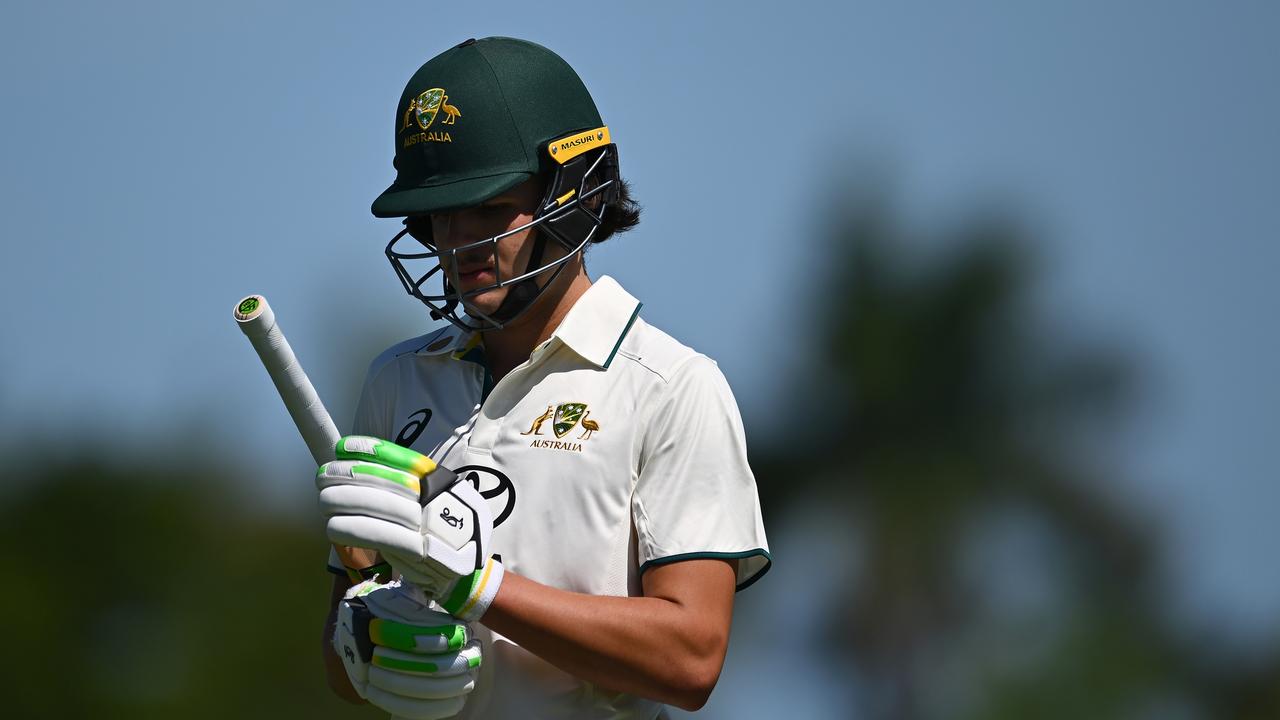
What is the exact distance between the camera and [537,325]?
4.30 meters

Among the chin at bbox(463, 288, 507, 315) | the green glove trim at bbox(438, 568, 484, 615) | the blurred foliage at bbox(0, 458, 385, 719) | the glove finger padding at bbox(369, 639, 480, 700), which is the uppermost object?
the chin at bbox(463, 288, 507, 315)

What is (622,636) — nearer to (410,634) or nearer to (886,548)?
(410,634)

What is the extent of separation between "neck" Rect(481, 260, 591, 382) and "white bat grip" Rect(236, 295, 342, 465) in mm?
465

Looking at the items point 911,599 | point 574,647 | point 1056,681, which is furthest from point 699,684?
point 911,599

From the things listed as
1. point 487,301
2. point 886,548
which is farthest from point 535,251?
point 886,548

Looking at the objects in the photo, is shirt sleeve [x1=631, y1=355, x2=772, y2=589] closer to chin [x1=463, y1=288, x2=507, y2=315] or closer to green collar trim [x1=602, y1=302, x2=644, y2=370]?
green collar trim [x1=602, y1=302, x2=644, y2=370]

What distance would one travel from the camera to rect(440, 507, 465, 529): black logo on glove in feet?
12.1

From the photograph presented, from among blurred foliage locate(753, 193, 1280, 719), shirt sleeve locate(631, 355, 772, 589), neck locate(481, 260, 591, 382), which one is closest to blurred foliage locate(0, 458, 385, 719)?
blurred foliage locate(753, 193, 1280, 719)

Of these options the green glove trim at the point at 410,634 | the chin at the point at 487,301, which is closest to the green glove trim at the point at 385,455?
the green glove trim at the point at 410,634

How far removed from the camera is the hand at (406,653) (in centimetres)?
376

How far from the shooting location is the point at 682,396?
4.06m

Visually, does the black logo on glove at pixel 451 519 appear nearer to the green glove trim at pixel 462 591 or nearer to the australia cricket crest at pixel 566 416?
the green glove trim at pixel 462 591

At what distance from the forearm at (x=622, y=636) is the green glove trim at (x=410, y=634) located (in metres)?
0.08

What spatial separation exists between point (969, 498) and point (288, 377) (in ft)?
77.6
